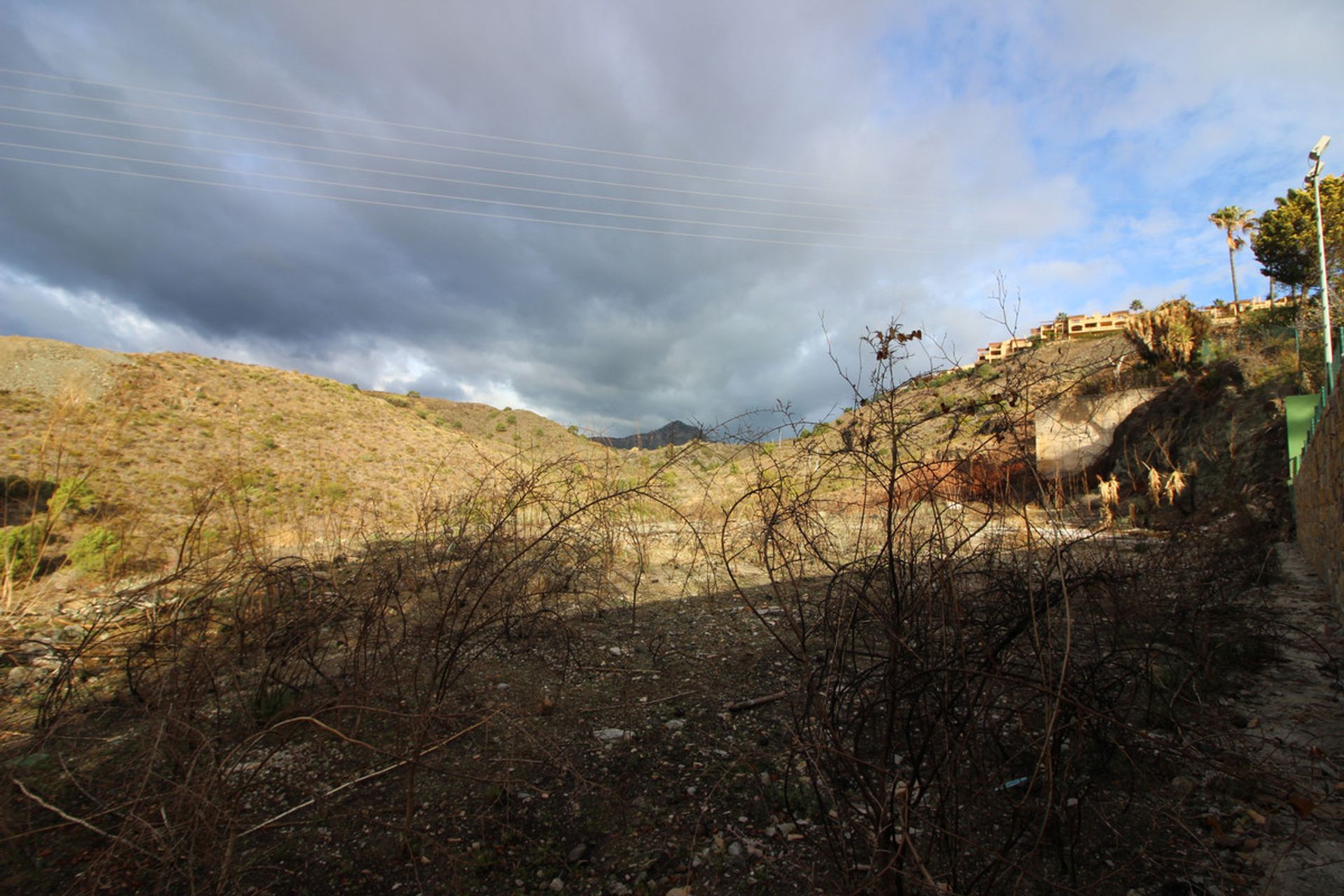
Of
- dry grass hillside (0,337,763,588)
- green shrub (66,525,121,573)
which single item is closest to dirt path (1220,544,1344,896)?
dry grass hillside (0,337,763,588)

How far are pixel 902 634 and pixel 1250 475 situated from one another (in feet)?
40.4

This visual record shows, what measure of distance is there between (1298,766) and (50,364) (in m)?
33.2

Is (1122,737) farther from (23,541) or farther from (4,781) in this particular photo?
(23,541)

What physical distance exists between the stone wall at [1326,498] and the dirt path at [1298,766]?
19.4 inches

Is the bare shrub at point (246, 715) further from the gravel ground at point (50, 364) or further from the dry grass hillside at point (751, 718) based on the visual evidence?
the gravel ground at point (50, 364)

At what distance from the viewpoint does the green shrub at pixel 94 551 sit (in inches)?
332

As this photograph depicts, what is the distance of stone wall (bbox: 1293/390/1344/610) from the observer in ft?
13.7

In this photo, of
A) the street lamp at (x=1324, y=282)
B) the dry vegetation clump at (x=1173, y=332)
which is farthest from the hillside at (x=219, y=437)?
the dry vegetation clump at (x=1173, y=332)

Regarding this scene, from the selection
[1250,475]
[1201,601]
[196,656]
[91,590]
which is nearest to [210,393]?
[91,590]

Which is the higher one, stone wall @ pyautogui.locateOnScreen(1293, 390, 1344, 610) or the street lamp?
the street lamp

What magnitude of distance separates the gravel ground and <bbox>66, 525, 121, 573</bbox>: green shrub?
1512cm

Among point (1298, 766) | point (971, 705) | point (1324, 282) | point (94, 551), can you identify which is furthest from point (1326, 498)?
point (94, 551)

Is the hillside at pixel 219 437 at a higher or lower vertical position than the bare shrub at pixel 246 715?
higher

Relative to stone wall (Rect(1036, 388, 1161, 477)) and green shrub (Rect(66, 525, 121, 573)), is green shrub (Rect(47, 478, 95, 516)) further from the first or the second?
stone wall (Rect(1036, 388, 1161, 477))
